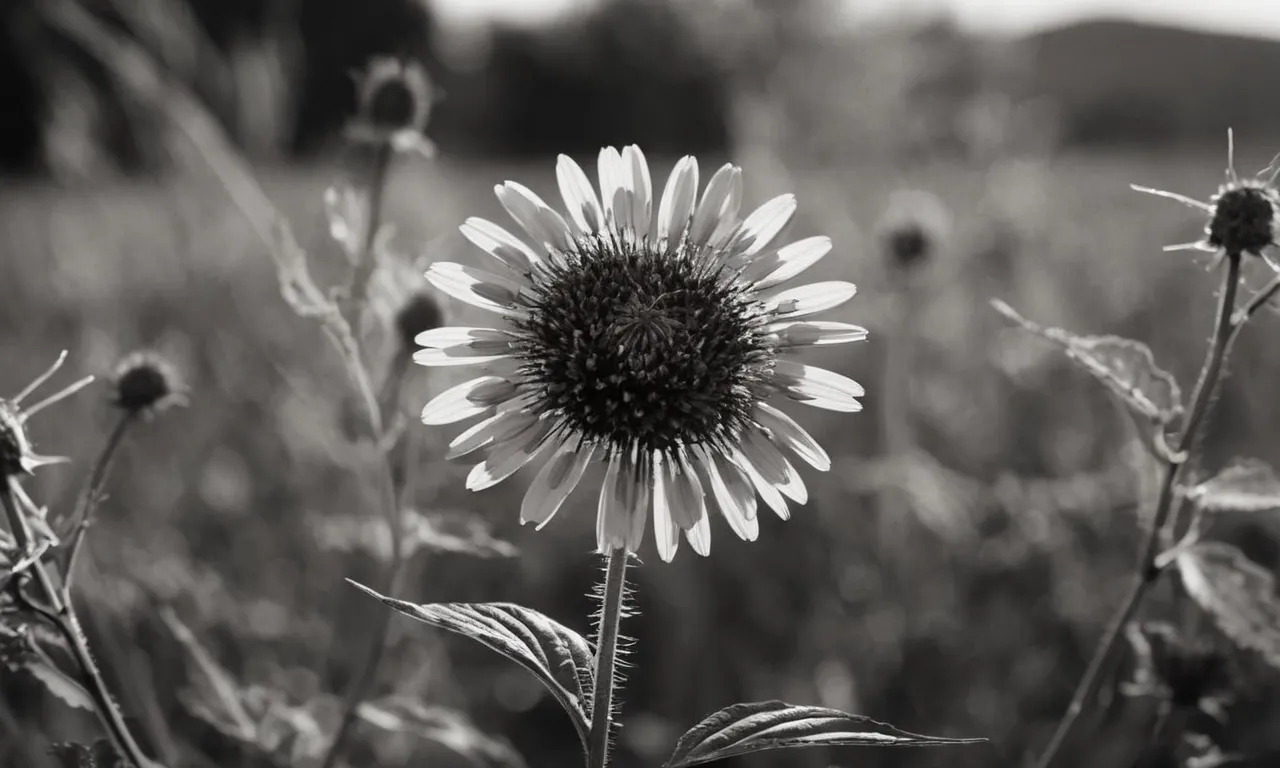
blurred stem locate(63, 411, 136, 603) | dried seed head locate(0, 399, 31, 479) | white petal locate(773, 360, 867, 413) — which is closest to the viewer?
dried seed head locate(0, 399, 31, 479)

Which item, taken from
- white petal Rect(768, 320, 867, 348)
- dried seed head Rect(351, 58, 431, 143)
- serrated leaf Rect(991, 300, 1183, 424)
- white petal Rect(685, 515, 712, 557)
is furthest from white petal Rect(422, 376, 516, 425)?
dried seed head Rect(351, 58, 431, 143)

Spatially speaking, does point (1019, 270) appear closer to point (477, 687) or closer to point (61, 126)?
point (477, 687)

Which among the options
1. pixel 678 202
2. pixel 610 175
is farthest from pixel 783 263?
pixel 610 175

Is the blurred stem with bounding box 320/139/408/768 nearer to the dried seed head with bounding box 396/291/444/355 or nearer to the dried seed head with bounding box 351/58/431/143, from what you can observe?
the dried seed head with bounding box 396/291/444/355

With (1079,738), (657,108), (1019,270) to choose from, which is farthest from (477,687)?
(657,108)

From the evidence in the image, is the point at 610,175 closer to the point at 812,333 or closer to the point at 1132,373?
the point at 812,333

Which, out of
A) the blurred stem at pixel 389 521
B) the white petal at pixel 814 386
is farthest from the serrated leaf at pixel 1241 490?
the blurred stem at pixel 389 521
